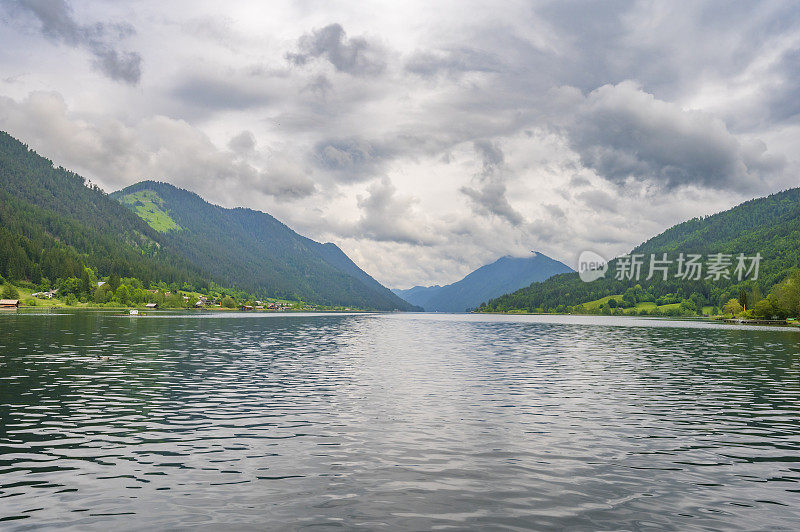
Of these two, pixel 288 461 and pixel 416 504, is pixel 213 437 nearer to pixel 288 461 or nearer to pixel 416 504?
pixel 288 461

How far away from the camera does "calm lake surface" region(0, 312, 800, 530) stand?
17031 mm

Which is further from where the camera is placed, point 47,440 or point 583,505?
point 47,440

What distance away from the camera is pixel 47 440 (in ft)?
82.4

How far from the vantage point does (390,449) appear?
82.6 feet

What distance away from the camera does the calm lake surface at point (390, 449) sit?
1703 cm

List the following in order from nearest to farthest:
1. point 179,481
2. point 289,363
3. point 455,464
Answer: point 179,481, point 455,464, point 289,363

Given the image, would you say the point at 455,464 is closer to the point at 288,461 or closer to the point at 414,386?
the point at 288,461

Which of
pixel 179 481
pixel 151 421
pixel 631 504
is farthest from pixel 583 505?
pixel 151 421

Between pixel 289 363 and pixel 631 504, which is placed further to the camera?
pixel 289 363

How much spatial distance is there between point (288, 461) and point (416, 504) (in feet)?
24.9

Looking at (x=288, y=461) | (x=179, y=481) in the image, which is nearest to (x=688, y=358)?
(x=288, y=461)

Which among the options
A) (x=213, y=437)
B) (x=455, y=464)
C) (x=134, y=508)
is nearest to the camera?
(x=134, y=508)

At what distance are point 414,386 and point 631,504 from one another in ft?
94.8

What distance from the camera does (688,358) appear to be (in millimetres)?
73688
